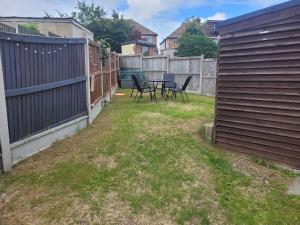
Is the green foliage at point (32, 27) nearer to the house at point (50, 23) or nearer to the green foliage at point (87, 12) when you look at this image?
the house at point (50, 23)

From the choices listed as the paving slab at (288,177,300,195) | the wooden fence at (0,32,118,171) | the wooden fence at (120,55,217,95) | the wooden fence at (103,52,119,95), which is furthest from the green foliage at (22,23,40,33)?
the paving slab at (288,177,300,195)

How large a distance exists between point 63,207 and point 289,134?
3.05 meters

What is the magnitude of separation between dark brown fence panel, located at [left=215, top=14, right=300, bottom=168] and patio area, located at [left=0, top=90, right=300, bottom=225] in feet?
0.93

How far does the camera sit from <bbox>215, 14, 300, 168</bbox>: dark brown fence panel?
11.9 feet

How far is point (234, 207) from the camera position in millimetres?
2752

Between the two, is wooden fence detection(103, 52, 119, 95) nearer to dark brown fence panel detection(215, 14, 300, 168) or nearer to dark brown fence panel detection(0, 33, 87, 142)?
dark brown fence panel detection(0, 33, 87, 142)

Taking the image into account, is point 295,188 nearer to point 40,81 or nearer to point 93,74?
point 40,81

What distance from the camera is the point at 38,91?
12.8 feet

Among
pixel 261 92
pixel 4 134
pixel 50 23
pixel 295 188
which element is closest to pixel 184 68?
pixel 50 23

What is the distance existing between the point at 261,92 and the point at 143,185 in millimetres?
2252

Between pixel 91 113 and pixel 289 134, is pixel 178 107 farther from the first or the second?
pixel 289 134

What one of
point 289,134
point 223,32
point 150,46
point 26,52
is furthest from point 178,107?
point 150,46

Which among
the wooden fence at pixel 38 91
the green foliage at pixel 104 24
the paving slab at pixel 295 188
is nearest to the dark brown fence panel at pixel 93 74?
the wooden fence at pixel 38 91

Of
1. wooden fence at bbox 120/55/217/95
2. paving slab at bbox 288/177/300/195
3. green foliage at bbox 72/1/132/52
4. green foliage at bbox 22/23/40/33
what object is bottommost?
paving slab at bbox 288/177/300/195
